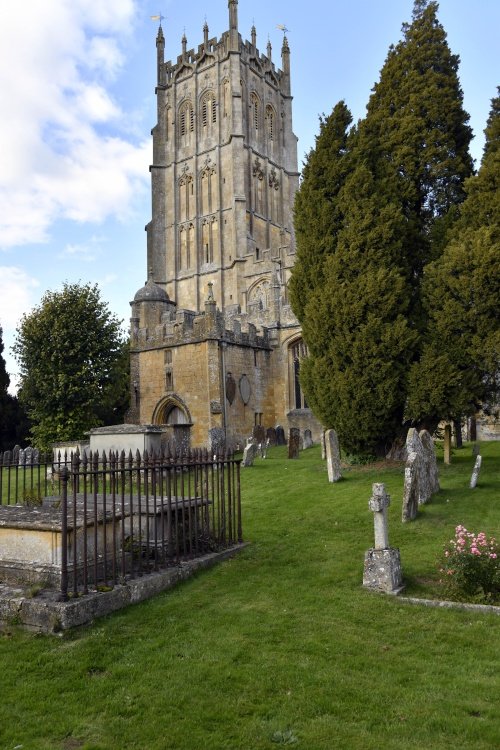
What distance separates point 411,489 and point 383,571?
321 cm

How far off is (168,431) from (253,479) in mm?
7781

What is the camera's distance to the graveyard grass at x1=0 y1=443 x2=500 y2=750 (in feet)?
13.0

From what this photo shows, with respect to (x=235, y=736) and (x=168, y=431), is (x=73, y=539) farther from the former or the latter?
(x=168, y=431)

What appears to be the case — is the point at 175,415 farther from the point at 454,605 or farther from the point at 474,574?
the point at 454,605

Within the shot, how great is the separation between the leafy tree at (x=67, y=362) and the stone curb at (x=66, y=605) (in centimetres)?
2125

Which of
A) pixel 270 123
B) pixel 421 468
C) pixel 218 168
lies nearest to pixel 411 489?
pixel 421 468

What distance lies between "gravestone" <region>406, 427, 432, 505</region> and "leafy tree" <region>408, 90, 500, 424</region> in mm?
3019

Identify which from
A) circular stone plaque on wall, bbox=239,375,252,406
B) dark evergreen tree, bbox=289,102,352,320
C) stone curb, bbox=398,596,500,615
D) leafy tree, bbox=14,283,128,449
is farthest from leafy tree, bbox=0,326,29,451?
stone curb, bbox=398,596,500,615

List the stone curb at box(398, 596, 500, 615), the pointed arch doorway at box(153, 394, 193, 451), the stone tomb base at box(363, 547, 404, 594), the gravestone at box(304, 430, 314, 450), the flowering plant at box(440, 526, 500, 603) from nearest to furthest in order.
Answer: the stone curb at box(398, 596, 500, 615) → the flowering plant at box(440, 526, 500, 603) → the stone tomb base at box(363, 547, 404, 594) → the pointed arch doorway at box(153, 394, 193, 451) → the gravestone at box(304, 430, 314, 450)

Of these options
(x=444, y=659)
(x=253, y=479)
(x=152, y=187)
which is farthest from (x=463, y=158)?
(x=152, y=187)

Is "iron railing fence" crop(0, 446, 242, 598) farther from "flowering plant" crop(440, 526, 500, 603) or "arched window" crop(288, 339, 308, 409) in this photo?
"arched window" crop(288, 339, 308, 409)

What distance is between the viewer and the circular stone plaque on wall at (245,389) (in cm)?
2584

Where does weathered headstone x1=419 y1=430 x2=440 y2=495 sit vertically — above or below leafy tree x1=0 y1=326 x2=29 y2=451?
below

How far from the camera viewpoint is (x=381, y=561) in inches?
272
